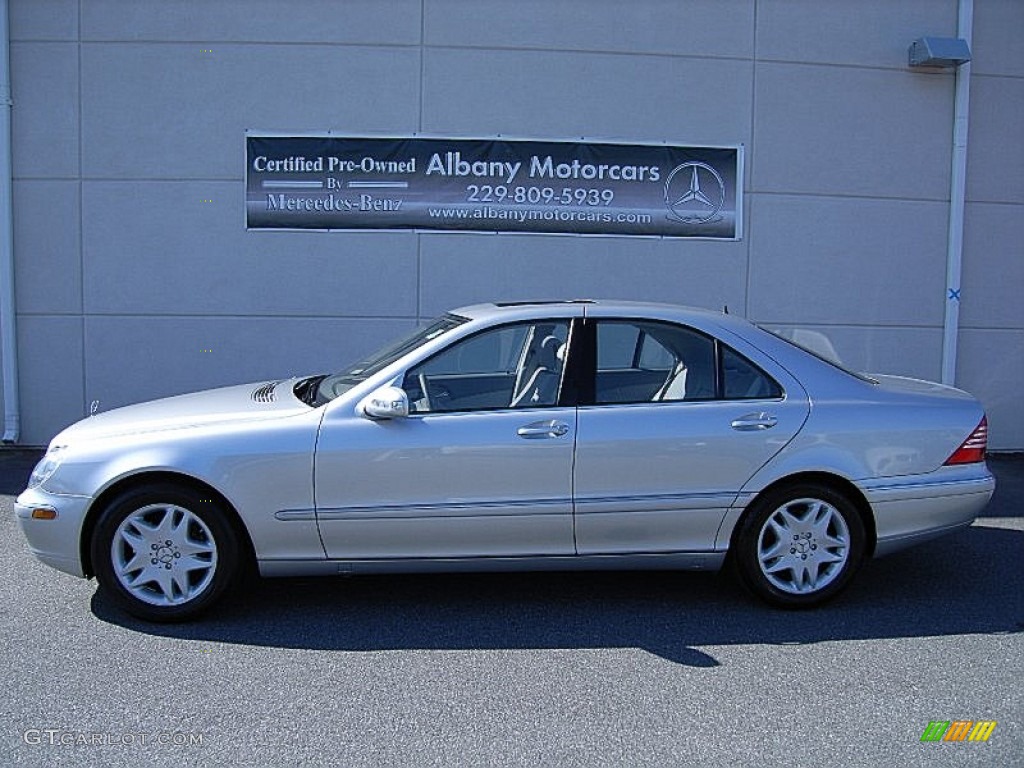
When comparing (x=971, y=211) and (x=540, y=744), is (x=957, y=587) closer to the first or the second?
(x=540, y=744)

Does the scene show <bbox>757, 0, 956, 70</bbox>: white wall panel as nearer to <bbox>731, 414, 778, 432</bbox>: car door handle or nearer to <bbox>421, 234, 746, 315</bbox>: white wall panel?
<bbox>421, 234, 746, 315</bbox>: white wall panel

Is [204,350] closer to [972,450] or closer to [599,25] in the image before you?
[599,25]

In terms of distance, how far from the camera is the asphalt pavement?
11.6 feet

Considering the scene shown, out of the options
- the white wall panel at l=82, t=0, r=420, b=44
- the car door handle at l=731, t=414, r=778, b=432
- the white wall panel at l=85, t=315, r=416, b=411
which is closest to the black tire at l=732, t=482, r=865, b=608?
the car door handle at l=731, t=414, r=778, b=432

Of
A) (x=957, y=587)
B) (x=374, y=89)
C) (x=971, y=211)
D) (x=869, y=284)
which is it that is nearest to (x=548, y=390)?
(x=957, y=587)

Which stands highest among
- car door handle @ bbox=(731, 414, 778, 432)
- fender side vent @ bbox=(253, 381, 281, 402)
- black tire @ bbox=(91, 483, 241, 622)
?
fender side vent @ bbox=(253, 381, 281, 402)

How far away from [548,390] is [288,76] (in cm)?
534

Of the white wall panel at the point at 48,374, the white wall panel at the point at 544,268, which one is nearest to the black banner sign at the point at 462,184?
the white wall panel at the point at 544,268

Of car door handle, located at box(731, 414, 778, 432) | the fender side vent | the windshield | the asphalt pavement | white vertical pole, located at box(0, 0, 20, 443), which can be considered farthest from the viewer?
white vertical pole, located at box(0, 0, 20, 443)

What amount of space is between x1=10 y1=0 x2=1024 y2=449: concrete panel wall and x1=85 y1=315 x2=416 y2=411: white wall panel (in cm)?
2

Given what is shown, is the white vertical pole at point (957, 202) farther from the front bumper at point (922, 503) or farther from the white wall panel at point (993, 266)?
the front bumper at point (922, 503)

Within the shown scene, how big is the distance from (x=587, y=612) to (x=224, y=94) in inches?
243

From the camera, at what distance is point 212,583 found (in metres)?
4.70

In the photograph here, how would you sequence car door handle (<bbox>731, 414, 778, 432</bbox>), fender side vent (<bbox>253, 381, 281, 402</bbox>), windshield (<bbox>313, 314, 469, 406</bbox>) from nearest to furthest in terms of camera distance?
1. car door handle (<bbox>731, 414, 778, 432</bbox>)
2. windshield (<bbox>313, 314, 469, 406</bbox>)
3. fender side vent (<bbox>253, 381, 281, 402</bbox>)
